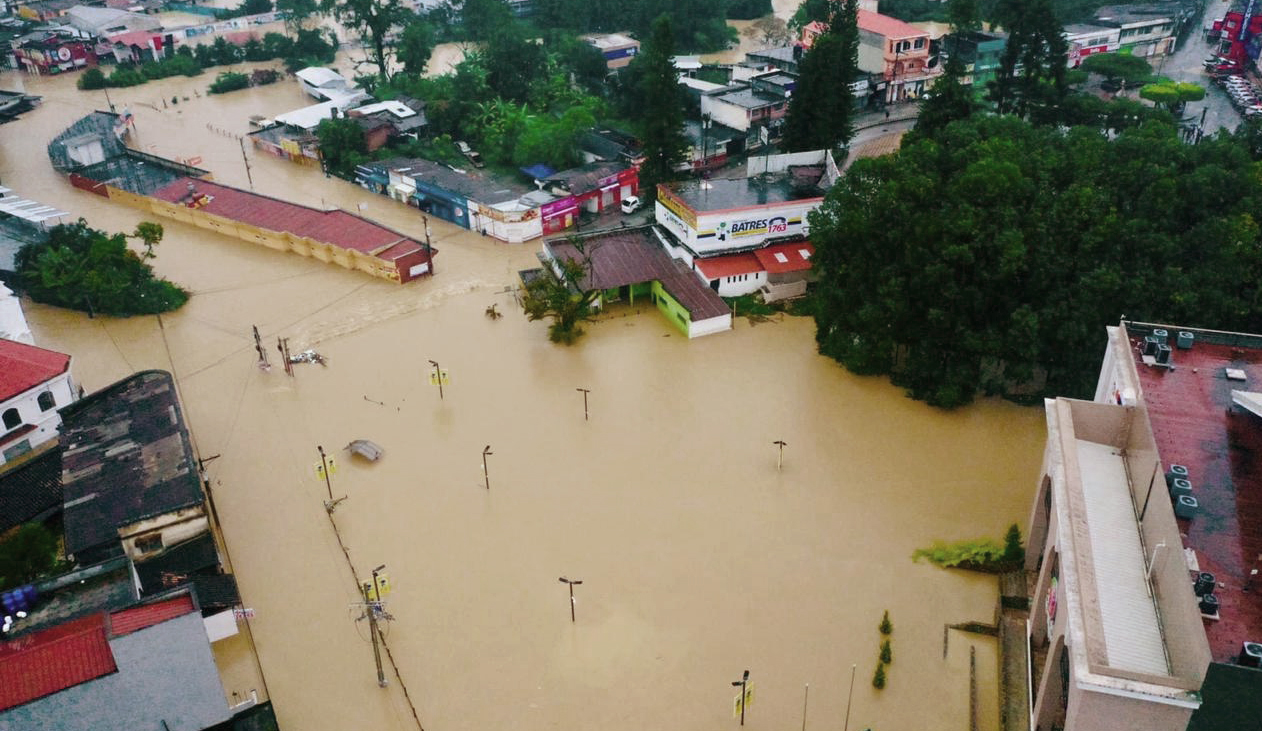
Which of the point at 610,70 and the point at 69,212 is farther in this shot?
the point at 610,70

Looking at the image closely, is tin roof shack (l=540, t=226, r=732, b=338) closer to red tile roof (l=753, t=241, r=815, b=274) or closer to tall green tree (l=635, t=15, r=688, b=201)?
red tile roof (l=753, t=241, r=815, b=274)

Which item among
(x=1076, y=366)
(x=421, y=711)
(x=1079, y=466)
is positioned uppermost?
(x=1079, y=466)

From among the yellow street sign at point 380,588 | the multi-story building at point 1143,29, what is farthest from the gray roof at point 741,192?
the multi-story building at point 1143,29

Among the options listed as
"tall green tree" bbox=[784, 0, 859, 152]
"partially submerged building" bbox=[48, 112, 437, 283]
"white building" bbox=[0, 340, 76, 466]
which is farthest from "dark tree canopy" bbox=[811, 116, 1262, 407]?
"white building" bbox=[0, 340, 76, 466]

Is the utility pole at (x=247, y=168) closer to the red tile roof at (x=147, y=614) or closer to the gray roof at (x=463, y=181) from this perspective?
the gray roof at (x=463, y=181)

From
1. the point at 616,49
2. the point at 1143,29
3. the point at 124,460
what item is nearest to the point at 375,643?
the point at 124,460

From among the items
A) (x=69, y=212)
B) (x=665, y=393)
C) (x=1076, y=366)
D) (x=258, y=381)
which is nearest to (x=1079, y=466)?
(x=1076, y=366)

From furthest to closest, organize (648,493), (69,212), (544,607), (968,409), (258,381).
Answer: (69,212) < (258,381) < (968,409) < (648,493) < (544,607)

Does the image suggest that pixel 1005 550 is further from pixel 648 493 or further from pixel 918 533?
pixel 648 493
